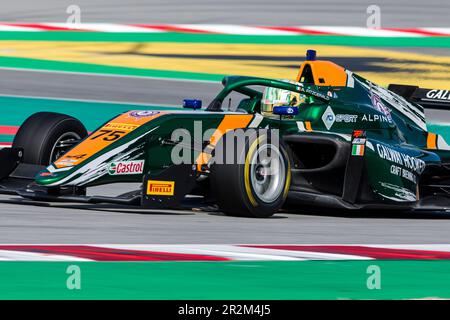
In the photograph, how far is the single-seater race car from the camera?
8312 mm

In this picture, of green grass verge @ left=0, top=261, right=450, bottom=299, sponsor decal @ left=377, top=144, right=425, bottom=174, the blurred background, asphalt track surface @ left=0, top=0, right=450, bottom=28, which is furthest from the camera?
asphalt track surface @ left=0, top=0, right=450, bottom=28

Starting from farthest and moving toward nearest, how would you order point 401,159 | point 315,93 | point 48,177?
point 315,93
point 401,159
point 48,177

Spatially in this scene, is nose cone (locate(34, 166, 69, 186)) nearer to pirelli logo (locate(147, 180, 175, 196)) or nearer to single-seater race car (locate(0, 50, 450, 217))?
single-seater race car (locate(0, 50, 450, 217))

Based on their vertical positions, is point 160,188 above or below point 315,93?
below

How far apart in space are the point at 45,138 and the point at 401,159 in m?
2.94

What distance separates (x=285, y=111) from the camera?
9.01 m

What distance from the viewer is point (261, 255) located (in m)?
6.60

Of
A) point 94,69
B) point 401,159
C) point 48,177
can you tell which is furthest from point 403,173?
point 94,69

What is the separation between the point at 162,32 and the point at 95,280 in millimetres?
10738

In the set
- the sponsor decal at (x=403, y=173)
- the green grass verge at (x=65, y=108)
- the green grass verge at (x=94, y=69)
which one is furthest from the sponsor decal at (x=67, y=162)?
the green grass verge at (x=94, y=69)

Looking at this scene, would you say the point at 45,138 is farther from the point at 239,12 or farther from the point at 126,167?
the point at 239,12

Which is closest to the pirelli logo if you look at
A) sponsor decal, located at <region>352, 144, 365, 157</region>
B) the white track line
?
sponsor decal, located at <region>352, 144, 365, 157</region>

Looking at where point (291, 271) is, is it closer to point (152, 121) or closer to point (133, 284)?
point (133, 284)

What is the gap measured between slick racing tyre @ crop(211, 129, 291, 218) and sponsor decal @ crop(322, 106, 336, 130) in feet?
3.07
